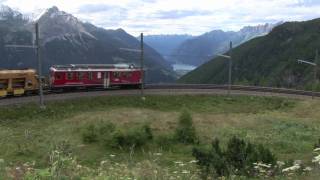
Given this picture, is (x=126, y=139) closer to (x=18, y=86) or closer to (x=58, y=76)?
(x=18, y=86)

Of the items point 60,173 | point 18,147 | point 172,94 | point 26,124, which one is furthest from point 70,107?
point 60,173

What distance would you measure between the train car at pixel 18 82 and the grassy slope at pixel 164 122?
5.81 meters

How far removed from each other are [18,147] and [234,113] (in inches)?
960

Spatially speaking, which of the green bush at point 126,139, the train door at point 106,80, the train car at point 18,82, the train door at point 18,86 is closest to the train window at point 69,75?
the train car at point 18,82

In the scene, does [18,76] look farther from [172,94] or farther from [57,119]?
[172,94]

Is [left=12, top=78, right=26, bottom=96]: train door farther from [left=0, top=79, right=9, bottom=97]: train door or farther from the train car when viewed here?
[left=0, top=79, right=9, bottom=97]: train door

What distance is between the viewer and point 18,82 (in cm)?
5206

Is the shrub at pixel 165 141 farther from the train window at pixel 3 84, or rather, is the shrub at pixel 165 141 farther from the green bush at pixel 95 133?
the train window at pixel 3 84

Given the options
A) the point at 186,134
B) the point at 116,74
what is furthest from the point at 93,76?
the point at 186,134

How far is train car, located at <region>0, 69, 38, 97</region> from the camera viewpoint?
50.2 metres

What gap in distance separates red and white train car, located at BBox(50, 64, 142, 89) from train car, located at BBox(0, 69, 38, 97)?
304cm

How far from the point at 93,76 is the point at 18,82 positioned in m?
9.15

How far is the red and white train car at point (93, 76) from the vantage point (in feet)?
184

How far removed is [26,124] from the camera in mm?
40438
